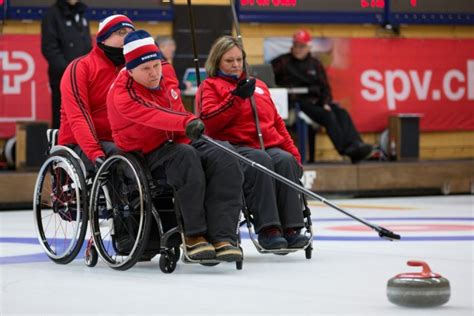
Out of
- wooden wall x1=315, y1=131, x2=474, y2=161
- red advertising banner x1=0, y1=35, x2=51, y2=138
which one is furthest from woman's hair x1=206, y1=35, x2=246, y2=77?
wooden wall x1=315, y1=131, x2=474, y2=161

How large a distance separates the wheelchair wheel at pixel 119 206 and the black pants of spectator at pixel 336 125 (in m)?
5.35

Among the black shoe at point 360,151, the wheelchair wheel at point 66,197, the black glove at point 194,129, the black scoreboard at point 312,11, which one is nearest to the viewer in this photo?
the black glove at point 194,129

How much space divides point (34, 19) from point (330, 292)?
623cm

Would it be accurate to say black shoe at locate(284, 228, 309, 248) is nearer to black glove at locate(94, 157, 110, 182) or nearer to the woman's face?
the woman's face

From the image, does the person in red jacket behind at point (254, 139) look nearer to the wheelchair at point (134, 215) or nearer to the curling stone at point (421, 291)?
the wheelchair at point (134, 215)

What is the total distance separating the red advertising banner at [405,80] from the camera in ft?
38.3

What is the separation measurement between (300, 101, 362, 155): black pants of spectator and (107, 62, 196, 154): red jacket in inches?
206

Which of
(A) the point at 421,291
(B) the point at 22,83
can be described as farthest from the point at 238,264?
(B) the point at 22,83

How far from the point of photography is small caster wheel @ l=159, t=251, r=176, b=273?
541cm

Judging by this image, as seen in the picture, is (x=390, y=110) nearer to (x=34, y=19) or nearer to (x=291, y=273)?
(x=34, y=19)

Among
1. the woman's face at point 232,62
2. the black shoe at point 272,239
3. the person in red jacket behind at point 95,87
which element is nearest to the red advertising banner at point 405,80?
the woman's face at point 232,62

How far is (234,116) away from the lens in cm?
594

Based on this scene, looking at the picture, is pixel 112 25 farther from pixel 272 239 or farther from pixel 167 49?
pixel 167 49

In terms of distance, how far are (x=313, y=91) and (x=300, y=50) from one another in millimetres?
373
